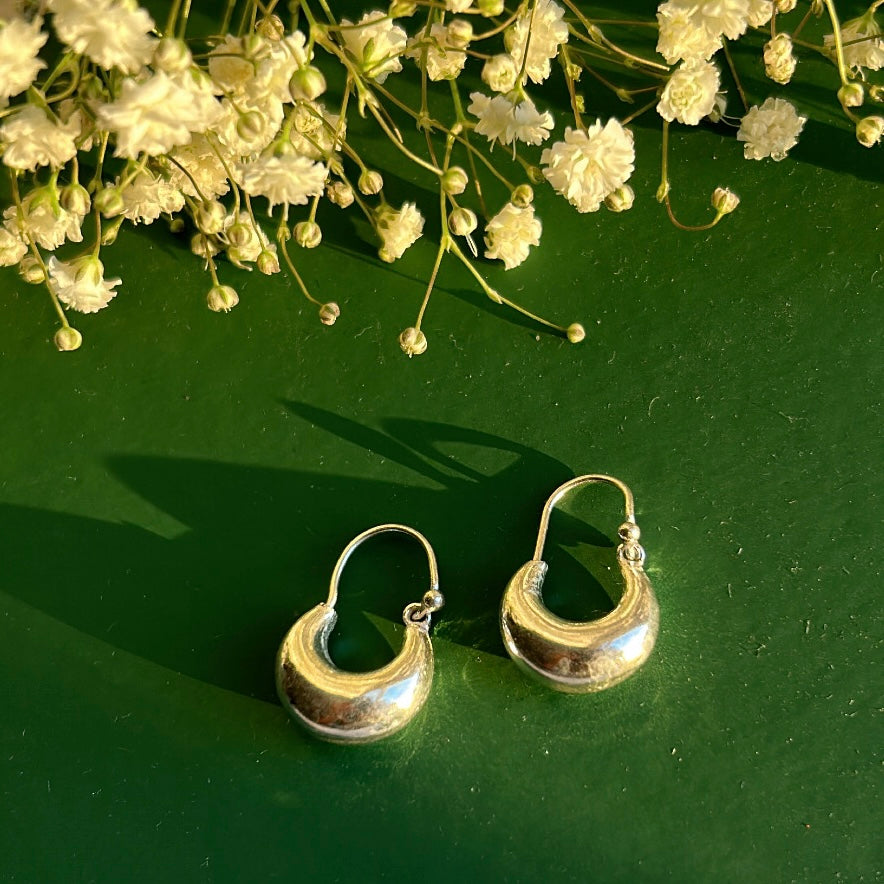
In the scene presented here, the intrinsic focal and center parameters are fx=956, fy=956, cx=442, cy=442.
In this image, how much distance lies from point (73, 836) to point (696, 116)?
27.1 inches

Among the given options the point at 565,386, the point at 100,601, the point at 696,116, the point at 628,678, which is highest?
the point at 696,116

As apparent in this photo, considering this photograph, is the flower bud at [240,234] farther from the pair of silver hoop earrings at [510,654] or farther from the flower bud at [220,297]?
the pair of silver hoop earrings at [510,654]

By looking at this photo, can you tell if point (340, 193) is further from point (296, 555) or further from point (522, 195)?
point (296, 555)

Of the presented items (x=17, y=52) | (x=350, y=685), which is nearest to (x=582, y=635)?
(x=350, y=685)

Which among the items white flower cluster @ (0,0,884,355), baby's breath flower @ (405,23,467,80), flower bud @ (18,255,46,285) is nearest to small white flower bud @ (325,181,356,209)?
white flower cluster @ (0,0,884,355)

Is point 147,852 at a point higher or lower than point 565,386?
lower

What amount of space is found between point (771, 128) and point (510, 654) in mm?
430

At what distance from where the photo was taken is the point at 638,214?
0.75 metres

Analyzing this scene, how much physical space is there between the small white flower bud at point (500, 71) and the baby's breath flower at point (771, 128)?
0.22 m

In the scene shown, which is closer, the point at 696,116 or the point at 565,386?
the point at 696,116

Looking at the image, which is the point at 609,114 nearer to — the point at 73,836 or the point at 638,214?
the point at 638,214

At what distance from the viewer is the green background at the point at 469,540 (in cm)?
71

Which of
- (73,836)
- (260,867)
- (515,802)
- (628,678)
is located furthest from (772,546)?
(73,836)

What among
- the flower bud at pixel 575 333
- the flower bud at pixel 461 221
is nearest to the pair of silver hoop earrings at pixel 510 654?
the flower bud at pixel 575 333
